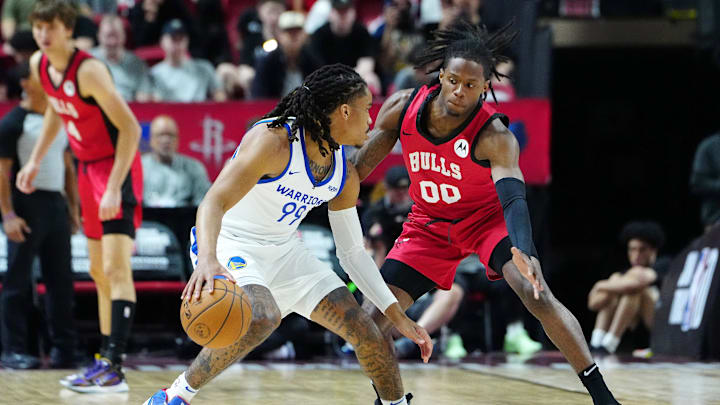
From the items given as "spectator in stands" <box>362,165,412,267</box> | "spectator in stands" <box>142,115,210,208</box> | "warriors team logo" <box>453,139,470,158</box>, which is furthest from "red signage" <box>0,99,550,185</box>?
"warriors team logo" <box>453,139,470,158</box>

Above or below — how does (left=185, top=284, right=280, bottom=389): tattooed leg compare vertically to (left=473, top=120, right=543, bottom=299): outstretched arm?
below

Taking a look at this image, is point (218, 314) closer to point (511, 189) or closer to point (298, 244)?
point (298, 244)

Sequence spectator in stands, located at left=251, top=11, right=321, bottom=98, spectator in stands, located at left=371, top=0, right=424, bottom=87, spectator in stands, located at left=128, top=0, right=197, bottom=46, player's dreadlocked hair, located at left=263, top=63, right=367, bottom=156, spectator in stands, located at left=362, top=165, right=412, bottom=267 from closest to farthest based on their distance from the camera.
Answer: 1. player's dreadlocked hair, located at left=263, top=63, right=367, bottom=156
2. spectator in stands, located at left=362, top=165, right=412, bottom=267
3. spectator in stands, located at left=251, top=11, right=321, bottom=98
4. spectator in stands, located at left=371, top=0, right=424, bottom=87
5. spectator in stands, located at left=128, top=0, right=197, bottom=46

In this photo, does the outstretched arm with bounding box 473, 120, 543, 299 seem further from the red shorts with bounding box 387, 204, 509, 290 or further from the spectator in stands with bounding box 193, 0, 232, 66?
the spectator in stands with bounding box 193, 0, 232, 66

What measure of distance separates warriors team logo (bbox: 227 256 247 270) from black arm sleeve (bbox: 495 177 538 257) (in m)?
1.17

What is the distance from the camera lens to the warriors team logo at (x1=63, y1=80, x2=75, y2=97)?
6273 mm

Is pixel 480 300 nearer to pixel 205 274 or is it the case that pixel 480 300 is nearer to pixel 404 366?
pixel 404 366

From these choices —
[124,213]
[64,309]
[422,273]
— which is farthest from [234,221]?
[64,309]

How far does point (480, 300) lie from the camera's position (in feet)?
28.8

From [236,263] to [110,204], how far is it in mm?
1842

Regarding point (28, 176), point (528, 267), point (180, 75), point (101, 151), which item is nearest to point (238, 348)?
point (528, 267)

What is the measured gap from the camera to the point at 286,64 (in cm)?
1010

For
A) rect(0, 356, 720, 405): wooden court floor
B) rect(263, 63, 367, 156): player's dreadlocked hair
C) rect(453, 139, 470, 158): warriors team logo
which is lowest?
rect(0, 356, 720, 405): wooden court floor

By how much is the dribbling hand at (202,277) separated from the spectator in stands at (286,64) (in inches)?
238
